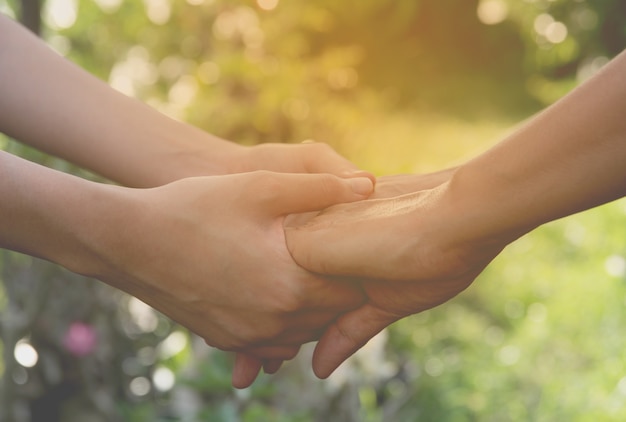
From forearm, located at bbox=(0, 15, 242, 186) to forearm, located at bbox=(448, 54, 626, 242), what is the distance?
20.5 inches

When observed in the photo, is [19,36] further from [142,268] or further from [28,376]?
[28,376]

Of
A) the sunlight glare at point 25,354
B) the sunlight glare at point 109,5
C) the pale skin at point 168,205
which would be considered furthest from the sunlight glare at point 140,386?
the sunlight glare at point 109,5

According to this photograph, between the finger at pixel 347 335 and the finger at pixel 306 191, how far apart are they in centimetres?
17

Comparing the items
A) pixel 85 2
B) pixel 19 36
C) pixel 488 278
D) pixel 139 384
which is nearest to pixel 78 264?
pixel 19 36

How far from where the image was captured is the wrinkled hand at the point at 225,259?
3.39 ft

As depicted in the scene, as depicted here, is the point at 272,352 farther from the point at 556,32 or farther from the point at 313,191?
the point at 556,32

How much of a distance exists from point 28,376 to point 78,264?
2.49 ft

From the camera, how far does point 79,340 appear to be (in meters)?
1.69

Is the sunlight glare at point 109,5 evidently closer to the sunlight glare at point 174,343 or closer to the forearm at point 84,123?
the sunlight glare at point 174,343

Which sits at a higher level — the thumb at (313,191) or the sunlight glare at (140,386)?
the thumb at (313,191)

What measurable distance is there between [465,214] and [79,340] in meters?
1.06

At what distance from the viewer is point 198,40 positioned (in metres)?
2.62

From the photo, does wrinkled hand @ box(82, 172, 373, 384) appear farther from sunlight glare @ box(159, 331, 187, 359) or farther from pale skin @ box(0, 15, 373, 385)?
sunlight glare @ box(159, 331, 187, 359)

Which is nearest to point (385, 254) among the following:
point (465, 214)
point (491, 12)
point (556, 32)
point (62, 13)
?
point (465, 214)
